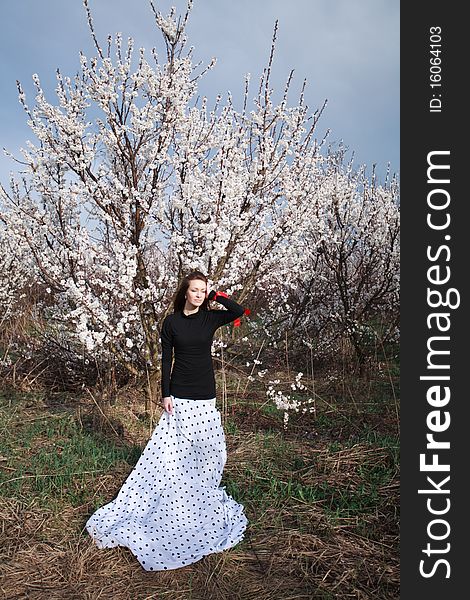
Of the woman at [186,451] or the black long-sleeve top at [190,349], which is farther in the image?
the black long-sleeve top at [190,349]

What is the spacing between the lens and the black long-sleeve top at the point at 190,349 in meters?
3.18

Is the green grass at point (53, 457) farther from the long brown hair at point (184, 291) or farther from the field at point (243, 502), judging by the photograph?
the long brown hair at point (184, 291)

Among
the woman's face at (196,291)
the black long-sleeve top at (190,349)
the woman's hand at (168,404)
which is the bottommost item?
the woman's hand at (168,404)

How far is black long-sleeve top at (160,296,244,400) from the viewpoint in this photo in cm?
318

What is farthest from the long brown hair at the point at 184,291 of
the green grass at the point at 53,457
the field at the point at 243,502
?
the green grass at the point at 53,457

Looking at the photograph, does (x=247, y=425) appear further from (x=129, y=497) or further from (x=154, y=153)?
(x=154, y=153)

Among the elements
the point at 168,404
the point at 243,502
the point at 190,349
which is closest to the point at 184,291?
the point at 190,349

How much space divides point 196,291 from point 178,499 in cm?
126

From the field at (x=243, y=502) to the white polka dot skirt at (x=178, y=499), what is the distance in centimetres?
9

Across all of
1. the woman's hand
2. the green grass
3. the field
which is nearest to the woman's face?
the woman's hand

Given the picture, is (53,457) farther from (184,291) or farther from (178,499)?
(184,291)

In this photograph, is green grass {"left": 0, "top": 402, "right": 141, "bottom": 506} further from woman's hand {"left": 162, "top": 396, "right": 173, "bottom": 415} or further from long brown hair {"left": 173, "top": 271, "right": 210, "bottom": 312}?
long brown hair {"left": 173, "top": 271, "right": 210, "bottom": 312}

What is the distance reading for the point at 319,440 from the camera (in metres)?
4.41

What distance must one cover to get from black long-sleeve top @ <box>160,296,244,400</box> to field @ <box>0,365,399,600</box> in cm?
82
